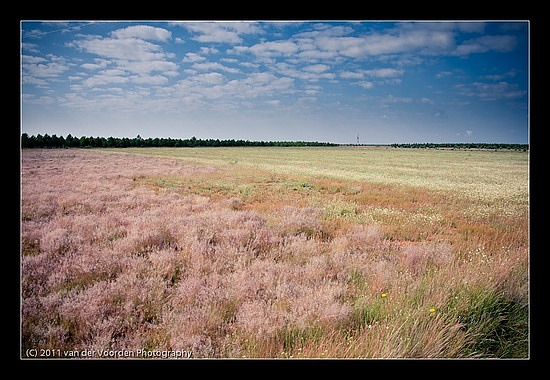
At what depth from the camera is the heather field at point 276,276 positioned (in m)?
3.12

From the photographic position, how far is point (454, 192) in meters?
7.78

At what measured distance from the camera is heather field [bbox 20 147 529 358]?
3.12 metres

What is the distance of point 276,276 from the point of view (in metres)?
3.98

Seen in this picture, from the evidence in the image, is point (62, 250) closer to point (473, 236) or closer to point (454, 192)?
point (473, 236)
